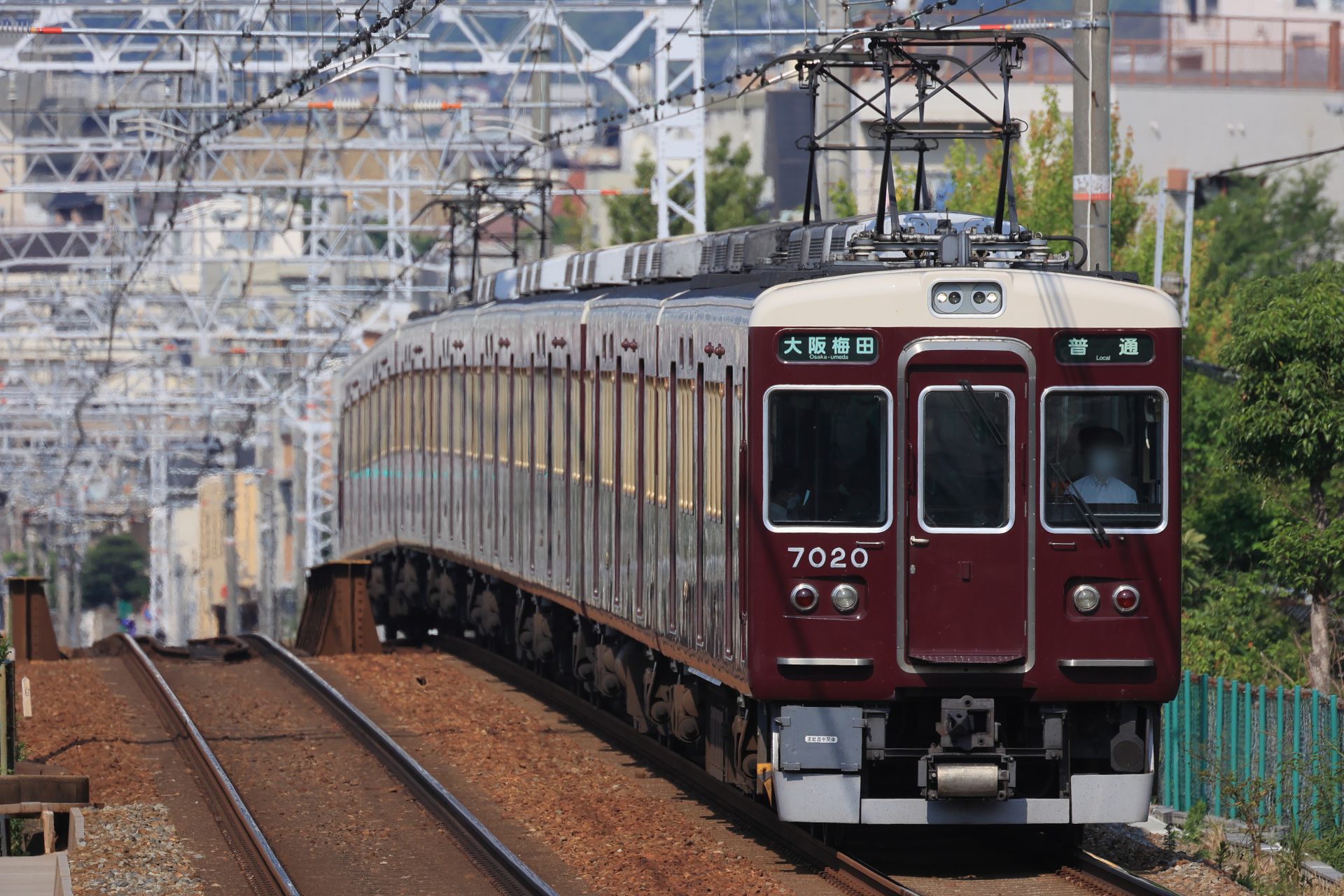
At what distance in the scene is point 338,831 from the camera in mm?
12234

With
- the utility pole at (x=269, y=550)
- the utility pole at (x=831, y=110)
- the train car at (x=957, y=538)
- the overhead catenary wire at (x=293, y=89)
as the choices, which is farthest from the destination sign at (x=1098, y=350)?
the utility pole at (x=269, y=550)

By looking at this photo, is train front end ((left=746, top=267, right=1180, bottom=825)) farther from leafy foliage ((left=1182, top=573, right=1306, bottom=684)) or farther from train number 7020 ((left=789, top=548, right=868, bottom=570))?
leafy foliage ((left=1182, top=573, right=1306, bottom=684))

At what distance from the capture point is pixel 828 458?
406 inches

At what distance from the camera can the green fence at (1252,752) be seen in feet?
39.1

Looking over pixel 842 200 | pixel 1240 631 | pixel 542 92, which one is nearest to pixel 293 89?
pixel 542 92

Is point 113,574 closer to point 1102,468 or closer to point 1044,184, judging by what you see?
point 1044,184

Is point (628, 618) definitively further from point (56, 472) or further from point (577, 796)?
point (56, 472)

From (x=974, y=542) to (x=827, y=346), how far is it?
3.50ft

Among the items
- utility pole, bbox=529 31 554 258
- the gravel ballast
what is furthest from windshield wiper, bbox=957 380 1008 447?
utility pole, bbox=529 31 554 258

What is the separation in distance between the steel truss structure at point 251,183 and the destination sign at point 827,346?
5.51 m

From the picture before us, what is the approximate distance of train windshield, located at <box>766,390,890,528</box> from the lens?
10273 millimetres

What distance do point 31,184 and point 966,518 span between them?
20504mm

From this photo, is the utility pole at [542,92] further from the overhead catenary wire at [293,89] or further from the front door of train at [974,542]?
the front door of train at [974,542]

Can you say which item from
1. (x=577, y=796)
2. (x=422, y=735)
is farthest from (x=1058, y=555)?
(x=422, y=735)
